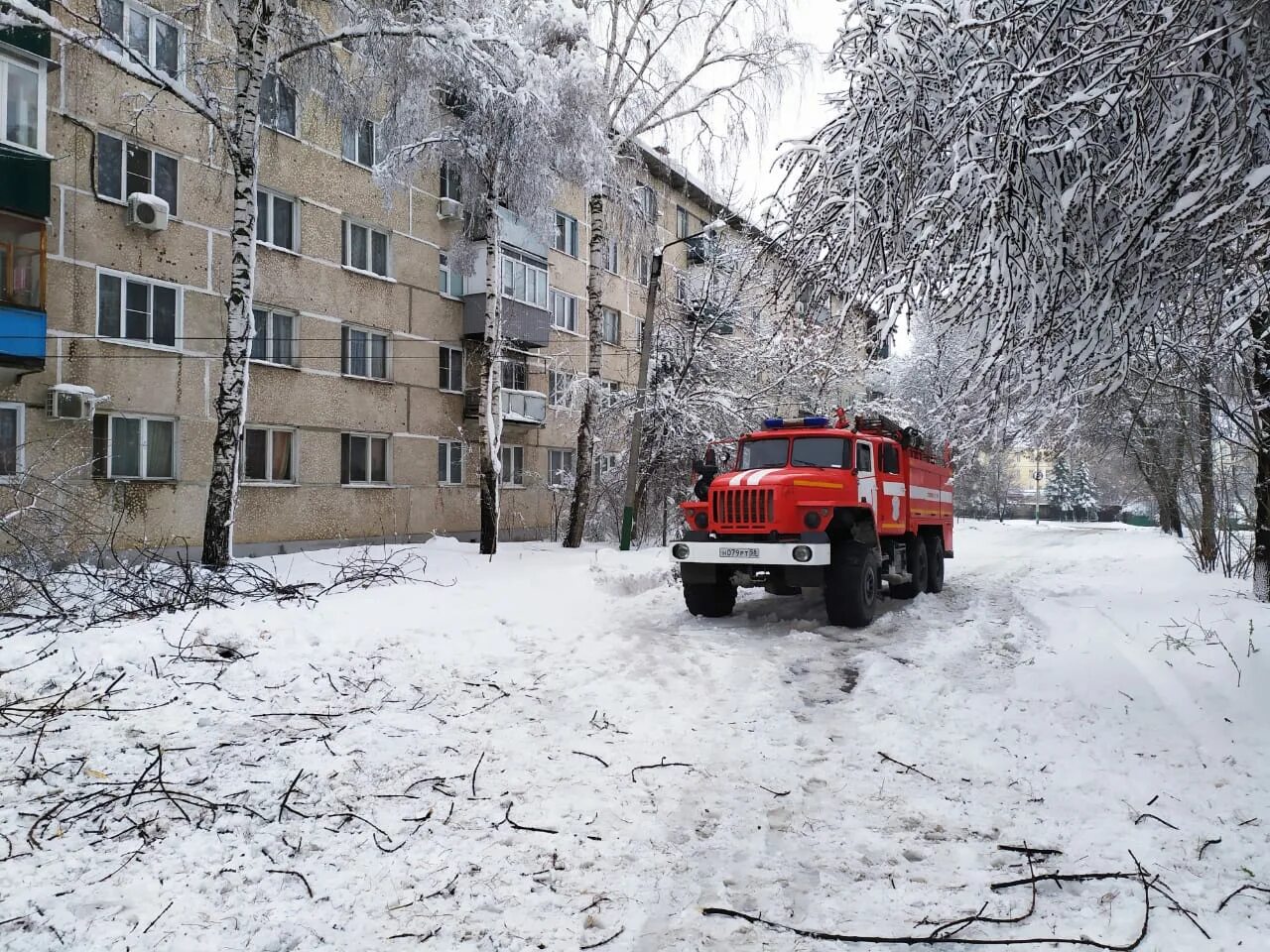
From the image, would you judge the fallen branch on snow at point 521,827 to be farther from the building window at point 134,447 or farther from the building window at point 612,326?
the building window at point 612,326

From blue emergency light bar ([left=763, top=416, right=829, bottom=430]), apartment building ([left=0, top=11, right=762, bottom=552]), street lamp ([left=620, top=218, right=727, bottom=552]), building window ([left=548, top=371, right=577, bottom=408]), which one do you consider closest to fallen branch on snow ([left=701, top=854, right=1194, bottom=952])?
blue emergency light bar ([left=763, top=416, right=829, bottom=430])

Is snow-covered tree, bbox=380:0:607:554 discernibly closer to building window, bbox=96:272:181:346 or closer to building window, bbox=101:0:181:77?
building window, bbox=101:0:181:77

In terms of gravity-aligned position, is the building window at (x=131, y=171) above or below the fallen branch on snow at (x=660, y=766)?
above

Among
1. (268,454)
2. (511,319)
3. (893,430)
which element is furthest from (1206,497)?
(268,454)

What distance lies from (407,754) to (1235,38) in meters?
5.63

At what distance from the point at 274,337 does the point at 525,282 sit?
743 centimetres

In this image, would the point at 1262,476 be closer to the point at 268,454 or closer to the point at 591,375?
the point at 591,375

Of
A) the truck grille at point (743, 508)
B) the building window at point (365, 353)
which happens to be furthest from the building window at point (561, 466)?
the truck grille at point (743, 508)

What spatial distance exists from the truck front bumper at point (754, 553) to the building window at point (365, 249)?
1318 centimetres

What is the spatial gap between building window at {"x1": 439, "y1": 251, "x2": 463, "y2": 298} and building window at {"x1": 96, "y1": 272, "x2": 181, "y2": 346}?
7.00 m

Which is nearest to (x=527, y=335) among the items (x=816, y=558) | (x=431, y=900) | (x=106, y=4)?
(x=106, y=4)

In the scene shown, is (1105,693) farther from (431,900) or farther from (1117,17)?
(431,900)

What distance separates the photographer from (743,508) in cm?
923

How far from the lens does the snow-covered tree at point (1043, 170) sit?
3.99 m
